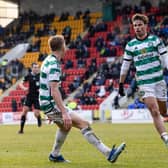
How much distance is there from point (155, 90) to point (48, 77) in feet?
7.49

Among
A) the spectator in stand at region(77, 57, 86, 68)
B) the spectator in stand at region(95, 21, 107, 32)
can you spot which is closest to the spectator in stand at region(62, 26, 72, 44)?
the spectator in stand at region(95, 21, 107, 32)

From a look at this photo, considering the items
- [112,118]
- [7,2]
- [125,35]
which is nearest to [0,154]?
[112,118]

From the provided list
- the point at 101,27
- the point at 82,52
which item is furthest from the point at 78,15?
the point at 82,52

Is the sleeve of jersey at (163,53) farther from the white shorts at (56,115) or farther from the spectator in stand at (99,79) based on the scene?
the spectator in stand at (99,79)

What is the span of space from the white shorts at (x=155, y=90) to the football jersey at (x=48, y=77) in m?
1.95

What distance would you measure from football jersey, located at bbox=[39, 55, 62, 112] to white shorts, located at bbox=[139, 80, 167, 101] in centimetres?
195

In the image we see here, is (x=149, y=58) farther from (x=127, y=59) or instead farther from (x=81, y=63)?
(x=81, y=63)

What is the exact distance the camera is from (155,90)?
10234 mm

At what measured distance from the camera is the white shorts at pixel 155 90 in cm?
1016

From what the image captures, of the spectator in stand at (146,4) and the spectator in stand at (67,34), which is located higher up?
the spectator in stand at (146,4)

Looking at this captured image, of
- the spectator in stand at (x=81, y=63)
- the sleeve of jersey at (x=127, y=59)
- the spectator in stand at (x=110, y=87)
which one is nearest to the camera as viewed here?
the sleeve of jersey at (x=127, y=59)

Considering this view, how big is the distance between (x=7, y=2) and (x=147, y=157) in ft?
146

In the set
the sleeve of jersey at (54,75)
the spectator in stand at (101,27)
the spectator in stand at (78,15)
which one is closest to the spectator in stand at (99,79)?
the spectator in stand at (101,27)

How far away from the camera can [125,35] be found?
132 feet
